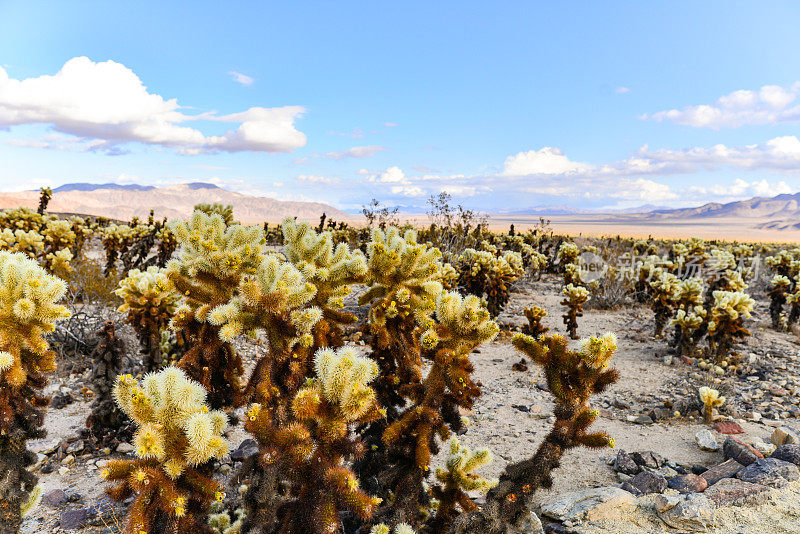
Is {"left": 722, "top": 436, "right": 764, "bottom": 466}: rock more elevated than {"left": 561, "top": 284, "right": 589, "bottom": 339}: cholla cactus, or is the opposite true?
{"left": 561, "top": 284, "right": 589, "bottom": 339}: cholla cactus

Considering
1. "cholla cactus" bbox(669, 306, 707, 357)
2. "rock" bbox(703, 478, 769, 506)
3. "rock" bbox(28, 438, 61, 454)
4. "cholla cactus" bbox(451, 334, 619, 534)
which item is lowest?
"rock" bbox(28, 438, 61, 454)

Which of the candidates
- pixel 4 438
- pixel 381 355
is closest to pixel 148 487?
pixel 4 438

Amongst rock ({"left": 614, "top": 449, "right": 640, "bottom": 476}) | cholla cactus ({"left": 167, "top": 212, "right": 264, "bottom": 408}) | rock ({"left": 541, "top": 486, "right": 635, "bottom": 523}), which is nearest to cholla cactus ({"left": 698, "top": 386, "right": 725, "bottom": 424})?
rock ({"left": 614, "top": 449, "right": 640, "bottom": 476})

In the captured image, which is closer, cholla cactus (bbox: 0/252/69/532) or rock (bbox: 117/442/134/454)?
cholla cactus (bbox: 0/252/69/532)

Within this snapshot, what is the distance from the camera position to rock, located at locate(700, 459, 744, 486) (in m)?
4.22

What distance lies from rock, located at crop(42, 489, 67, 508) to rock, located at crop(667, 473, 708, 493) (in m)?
5.08

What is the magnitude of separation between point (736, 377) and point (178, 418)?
8.63 meters

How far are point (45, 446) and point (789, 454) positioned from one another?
7.16 metres

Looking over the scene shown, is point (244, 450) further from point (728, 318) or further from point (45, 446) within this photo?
point (728, 318)

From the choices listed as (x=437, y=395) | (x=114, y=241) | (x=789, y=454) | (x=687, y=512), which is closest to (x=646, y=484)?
(x=687, y=512)

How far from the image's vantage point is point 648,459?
15.5ft

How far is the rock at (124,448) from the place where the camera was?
4598 millimetres

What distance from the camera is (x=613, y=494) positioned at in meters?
3.76

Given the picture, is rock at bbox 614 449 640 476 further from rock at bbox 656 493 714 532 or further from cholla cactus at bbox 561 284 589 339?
cholla cactus at bbox 561 284 589 339
